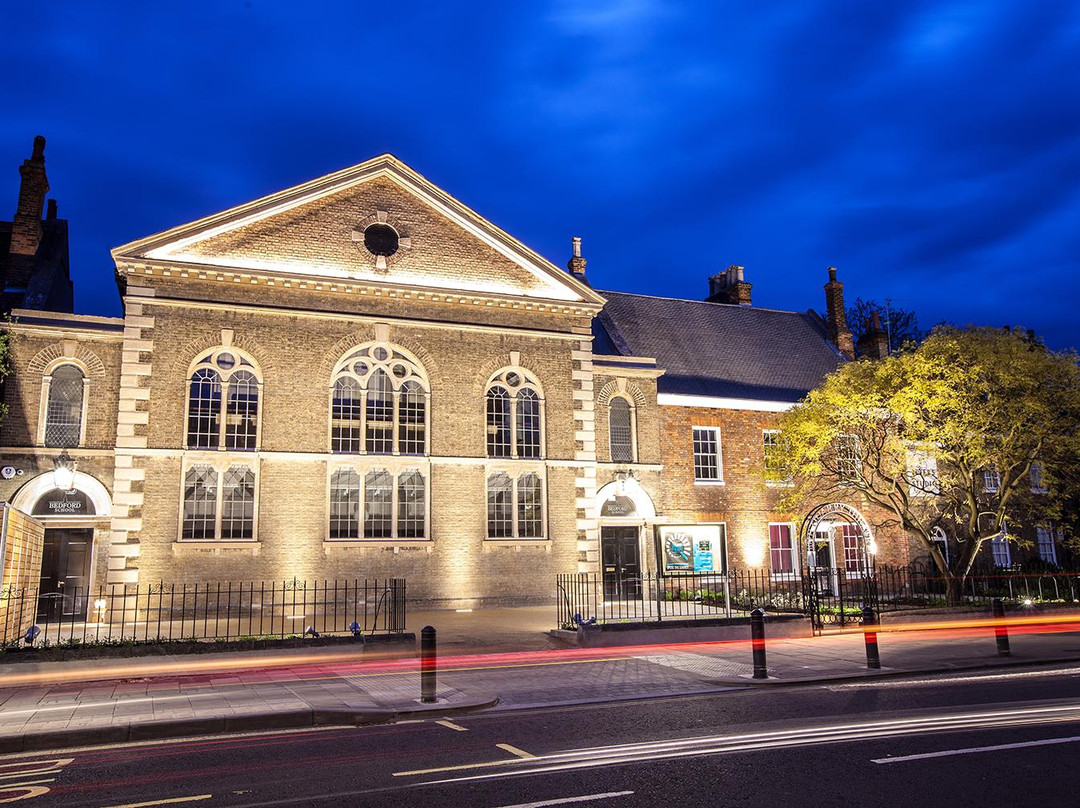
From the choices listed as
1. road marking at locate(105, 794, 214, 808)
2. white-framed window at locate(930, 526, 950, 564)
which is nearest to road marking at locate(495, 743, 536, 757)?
road marking at locate(105, 794, 214, 808)

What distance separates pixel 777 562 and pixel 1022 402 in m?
10.9

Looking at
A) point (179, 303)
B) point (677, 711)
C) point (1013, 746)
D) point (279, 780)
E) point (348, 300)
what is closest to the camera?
point (279, 780)

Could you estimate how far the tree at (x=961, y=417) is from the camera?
24766 millimetres

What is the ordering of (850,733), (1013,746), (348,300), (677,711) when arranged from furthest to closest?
1. (348,300)
2. (677,711)
3. (850,733)
4. (1013,746)

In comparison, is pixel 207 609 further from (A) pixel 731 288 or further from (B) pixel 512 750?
(A) pixel 731 288

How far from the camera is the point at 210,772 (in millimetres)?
7754

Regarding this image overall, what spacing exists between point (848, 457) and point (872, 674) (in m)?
16.1

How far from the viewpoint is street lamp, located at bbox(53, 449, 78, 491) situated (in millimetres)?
21234

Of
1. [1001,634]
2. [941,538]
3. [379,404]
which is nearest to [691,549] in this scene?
[379,404]

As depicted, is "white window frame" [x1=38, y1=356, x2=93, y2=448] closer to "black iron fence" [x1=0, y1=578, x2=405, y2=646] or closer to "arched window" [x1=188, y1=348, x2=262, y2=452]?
"arched window" [x1=188, y1=348, x2=262, y2=452]

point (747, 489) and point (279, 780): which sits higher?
point (747, 489)

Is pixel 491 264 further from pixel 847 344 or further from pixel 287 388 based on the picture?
pixel 847 344

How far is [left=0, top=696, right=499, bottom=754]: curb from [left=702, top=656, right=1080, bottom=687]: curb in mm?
4094

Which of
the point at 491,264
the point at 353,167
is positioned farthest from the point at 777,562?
the point at 353,167
